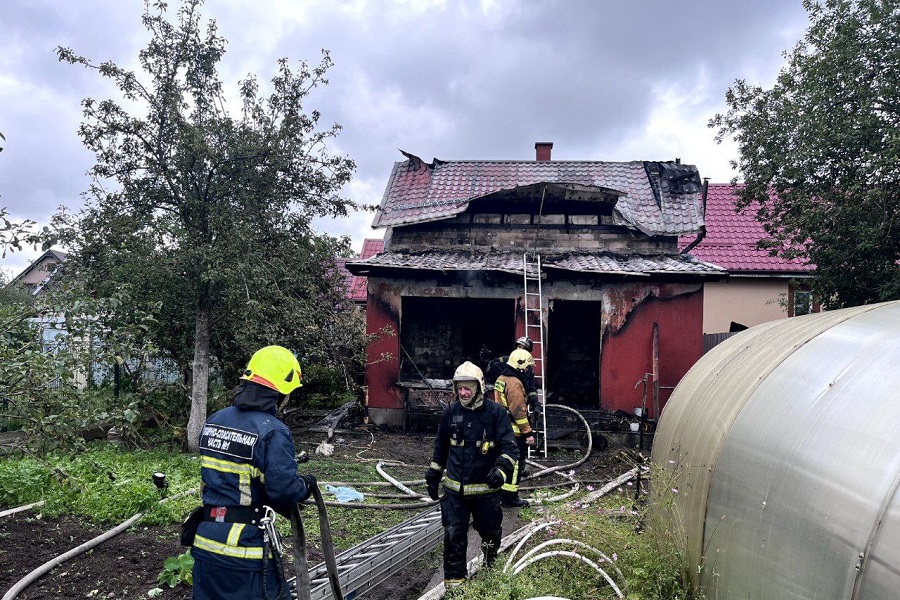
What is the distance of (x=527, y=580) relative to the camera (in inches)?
169

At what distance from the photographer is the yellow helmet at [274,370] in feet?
11.0

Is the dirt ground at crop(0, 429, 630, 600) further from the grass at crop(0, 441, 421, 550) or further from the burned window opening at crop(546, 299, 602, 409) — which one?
the burned window opening at crop(546, 299, 602, 409)

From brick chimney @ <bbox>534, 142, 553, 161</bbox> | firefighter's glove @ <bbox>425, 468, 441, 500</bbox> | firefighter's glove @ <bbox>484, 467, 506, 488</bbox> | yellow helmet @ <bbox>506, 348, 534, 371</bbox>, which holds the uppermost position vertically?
brick chimney @ <bbox>534, 142, 553, 161</bbox>

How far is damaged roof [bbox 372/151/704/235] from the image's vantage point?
13570mm

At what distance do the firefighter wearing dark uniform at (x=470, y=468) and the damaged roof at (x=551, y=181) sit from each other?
8.51m

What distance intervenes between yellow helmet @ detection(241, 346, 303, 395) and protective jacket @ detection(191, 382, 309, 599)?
107 mm

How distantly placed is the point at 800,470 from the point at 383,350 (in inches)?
393

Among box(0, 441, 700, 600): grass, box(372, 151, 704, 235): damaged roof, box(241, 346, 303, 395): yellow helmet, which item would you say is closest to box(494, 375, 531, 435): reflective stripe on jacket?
box(0, 441, 700, 600): grass

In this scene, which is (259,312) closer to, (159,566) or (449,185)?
(159,566)

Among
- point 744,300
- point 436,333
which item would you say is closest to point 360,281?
point 436,333

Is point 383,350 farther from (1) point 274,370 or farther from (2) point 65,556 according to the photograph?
(1) point 274,370

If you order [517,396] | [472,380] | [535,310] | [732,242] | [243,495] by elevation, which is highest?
[732,242]

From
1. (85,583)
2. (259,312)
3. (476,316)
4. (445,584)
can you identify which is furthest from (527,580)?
(476,316)

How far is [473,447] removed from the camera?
16.0 ft
